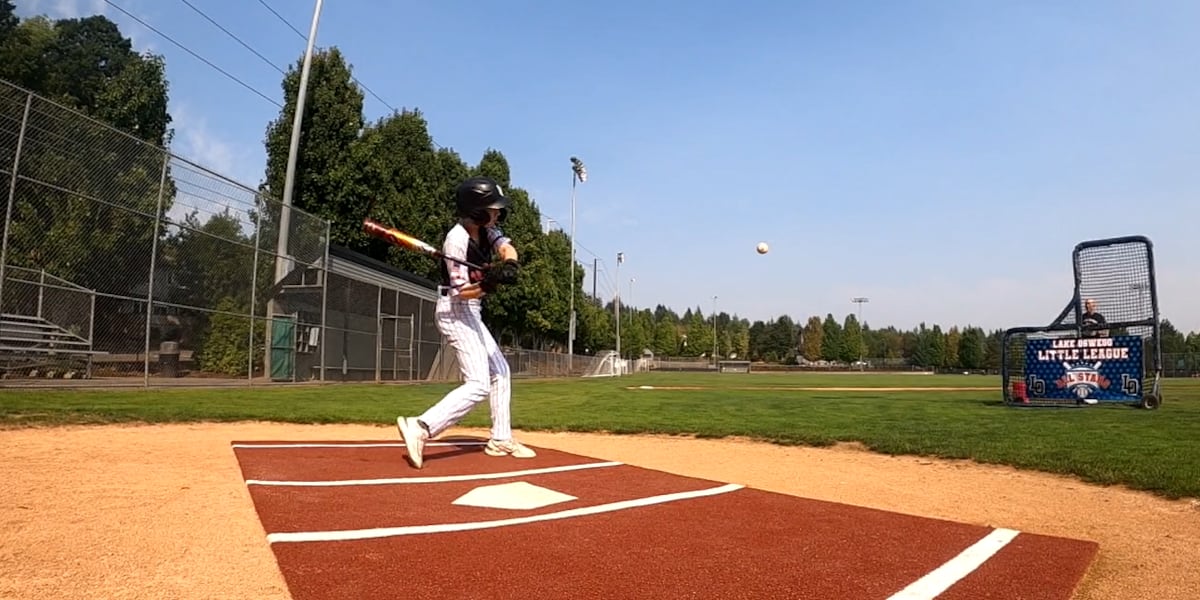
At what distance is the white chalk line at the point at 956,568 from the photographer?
113 inches

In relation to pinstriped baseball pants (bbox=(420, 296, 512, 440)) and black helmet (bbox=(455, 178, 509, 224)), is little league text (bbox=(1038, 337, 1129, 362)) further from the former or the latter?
black helmet (bbox=(455, 178, 509, 224))

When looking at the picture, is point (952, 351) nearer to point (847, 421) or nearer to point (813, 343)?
point (813, 343)

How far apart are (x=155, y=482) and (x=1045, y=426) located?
10360mm

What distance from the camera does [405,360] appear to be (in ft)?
91.5

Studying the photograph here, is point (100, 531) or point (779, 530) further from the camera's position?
point (779, 530)

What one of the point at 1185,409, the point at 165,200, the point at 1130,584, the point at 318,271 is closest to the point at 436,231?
the point at 318,271

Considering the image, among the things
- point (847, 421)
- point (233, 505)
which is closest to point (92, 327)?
point (233, 505)

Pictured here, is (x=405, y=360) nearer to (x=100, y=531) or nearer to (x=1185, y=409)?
(x=1185, y=409)

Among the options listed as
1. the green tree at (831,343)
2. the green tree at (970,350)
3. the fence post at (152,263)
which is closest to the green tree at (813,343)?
the green tree at (831,343)

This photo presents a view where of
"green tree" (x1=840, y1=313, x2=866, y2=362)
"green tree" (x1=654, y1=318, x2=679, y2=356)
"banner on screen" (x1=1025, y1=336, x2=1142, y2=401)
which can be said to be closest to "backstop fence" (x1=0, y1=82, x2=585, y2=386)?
"banner on screen" (x1=1025, y1=336, x2=1142, y2=401)

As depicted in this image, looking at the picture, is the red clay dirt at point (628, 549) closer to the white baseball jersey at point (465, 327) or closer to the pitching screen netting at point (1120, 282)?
the white baseball jersey at point (465, 327)

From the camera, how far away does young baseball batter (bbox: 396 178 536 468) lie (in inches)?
238

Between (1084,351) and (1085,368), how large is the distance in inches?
12.0

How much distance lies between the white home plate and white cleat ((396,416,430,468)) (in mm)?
1022
